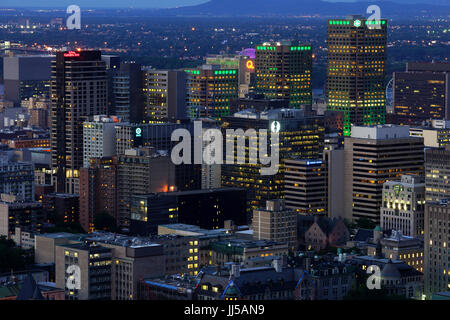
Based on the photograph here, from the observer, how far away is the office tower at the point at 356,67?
151m

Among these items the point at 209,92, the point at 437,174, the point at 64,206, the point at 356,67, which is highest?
the point at 356,67

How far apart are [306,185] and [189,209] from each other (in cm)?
1218

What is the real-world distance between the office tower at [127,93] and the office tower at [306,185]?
131ft

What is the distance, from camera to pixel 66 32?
594ft

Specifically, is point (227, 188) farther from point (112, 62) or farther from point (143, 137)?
point (112, 62)

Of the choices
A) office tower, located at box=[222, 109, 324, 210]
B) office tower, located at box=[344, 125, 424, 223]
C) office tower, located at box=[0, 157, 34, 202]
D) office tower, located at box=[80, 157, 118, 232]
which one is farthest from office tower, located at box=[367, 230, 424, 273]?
office tower, located at box=[0, 157, 34, 202]

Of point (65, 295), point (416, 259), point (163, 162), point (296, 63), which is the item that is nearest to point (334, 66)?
point (296, 63)

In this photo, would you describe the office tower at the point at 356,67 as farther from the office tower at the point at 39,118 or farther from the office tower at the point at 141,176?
the office tower at the point at 141,176

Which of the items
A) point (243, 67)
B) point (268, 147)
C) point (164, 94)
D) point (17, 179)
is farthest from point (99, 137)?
point (243, 67)

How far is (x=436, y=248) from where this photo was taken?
247ft

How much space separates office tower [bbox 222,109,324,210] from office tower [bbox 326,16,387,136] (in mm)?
37831

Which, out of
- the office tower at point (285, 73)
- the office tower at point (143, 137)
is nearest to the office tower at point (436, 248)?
the office tower at point (143, 137)
